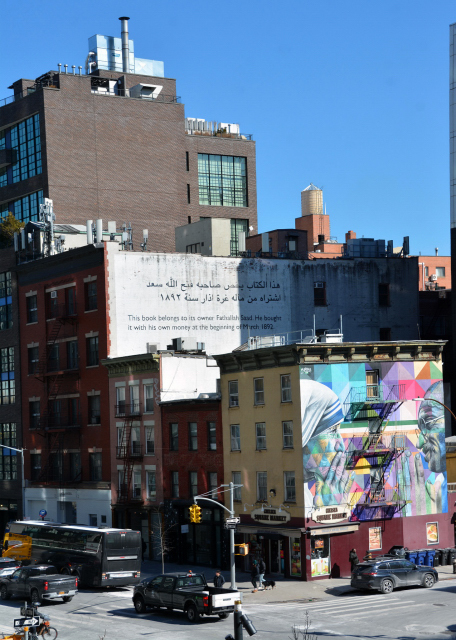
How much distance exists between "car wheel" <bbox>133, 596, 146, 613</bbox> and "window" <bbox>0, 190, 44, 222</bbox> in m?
52.1

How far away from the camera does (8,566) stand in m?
56.8

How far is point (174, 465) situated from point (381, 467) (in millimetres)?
14049

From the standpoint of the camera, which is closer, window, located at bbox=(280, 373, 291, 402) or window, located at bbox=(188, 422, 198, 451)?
window, located at bbox=(280, 373, 291, 402)

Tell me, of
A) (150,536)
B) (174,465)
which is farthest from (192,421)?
(150,536)

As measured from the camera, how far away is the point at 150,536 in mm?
68438

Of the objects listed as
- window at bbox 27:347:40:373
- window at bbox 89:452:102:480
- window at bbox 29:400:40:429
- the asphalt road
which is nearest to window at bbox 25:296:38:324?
window at bbox 27:347:40:373

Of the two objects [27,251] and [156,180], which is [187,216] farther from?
→ [27,251]

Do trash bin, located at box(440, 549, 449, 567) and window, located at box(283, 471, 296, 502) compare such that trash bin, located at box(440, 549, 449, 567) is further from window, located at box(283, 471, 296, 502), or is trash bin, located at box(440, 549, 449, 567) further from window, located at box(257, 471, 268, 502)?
window, located at box(257, 471, 268, 502)

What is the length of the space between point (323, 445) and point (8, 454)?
3641 centimetres

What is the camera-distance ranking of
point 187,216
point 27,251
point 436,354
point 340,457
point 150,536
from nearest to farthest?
1. point 340,457
2. point 436,354
3. point 150,536
4. point 27,251
5. point 187,216

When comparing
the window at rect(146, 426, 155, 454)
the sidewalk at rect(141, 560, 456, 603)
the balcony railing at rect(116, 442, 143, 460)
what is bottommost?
the sidewalk at rect(141, 560, 456, 603)

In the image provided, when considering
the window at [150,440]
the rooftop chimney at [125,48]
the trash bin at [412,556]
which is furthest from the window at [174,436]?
the rooftop chimney at [125,48]

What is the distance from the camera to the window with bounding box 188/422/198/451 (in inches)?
2537

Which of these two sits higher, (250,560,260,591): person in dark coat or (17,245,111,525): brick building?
(17,245,111,525): brick building
